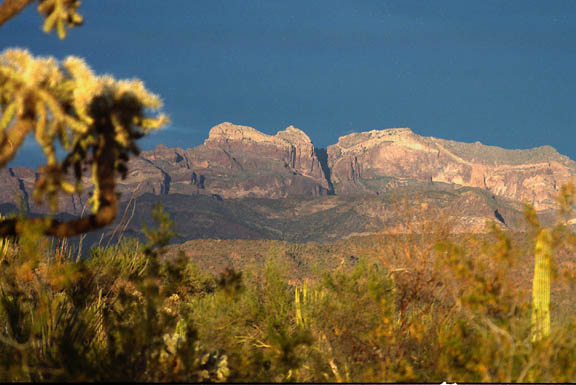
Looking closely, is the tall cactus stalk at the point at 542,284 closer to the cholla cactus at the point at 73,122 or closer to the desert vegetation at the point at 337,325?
the desert vegetation at the point at 337,325

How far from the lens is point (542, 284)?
9.33 metres

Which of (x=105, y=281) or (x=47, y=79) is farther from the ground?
(x=47, y=79)

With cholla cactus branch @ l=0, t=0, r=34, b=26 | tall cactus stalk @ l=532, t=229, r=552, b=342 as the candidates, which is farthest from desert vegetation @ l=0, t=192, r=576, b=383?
cholla cactus branch @ l=0, t=0, r=34, b=26

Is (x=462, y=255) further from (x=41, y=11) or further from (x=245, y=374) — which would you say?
(x=41, y=11)

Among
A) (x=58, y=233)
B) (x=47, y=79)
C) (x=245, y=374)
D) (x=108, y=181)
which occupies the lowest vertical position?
(x=245, y=374)

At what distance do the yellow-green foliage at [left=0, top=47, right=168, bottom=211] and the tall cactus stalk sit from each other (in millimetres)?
6428

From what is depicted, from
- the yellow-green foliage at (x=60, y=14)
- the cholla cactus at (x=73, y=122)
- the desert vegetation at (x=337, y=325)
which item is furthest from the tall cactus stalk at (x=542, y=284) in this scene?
the yellow-green foliage at (x=60, y=14)

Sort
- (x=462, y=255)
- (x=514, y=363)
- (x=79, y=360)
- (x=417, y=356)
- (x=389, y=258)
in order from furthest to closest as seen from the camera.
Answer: (x=389, y=258), (x=417, y=356), (x=462, y=255), (x=514, y=363), (x=79, y=360)

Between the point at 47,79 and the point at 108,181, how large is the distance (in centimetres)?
109

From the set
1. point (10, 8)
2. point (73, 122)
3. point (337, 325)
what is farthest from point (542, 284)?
point (10, 8)

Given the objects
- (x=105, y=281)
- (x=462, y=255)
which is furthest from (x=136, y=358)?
(x=105, y=281)

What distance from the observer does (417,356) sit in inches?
329

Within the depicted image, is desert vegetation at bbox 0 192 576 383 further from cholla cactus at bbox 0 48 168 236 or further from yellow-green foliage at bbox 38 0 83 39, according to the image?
yellow-green foliage at bbox 38 0 83 39

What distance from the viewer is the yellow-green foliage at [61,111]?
4703 mm
